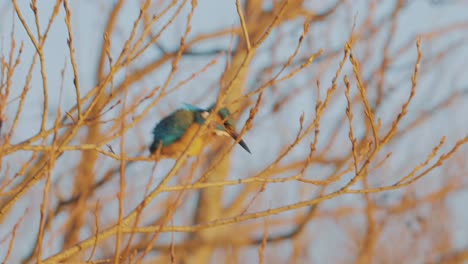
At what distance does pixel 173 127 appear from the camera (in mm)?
5594

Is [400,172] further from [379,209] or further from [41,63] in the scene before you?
[41,63]

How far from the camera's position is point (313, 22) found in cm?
665

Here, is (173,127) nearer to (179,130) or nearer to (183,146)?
(179,130)

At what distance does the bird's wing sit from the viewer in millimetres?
5430

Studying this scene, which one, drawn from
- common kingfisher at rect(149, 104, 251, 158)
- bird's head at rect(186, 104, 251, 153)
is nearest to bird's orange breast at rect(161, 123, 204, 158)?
common kingfisher at rect(149, 104, 251, 158)

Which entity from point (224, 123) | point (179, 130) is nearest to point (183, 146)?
point (179, 130)

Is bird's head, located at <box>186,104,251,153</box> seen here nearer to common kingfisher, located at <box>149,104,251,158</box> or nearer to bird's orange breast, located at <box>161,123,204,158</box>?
common kingfisher, located at <box>149,104,251,158</box>

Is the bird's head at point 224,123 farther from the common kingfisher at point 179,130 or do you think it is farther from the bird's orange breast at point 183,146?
the bird's orange breast at point 183,146

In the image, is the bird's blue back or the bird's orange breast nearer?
the bird's orange breast

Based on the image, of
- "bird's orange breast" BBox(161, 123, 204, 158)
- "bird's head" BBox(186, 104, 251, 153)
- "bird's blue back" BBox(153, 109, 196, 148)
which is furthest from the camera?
"bird's blue back" BBox(153, 109, 196, 148)

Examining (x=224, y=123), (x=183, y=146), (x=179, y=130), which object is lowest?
(x=224, y=123)

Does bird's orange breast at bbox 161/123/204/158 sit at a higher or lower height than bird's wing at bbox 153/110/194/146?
lower

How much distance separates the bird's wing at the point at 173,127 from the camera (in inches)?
214

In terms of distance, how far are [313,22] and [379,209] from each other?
Result: 171 cm
